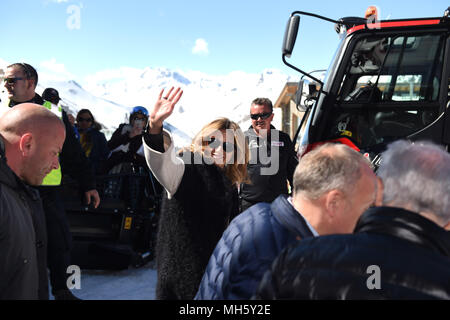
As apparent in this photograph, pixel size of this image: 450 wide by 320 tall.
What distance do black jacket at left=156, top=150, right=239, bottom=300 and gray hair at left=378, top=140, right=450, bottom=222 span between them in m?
1.05

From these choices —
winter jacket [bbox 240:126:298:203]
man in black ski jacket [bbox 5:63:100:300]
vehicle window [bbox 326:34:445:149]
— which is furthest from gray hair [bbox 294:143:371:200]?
vehicle window [bbox 326:34:445:149]

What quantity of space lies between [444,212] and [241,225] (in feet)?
2.14

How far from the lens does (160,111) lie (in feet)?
6.75

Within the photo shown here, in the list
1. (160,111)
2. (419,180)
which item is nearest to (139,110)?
(160,111)

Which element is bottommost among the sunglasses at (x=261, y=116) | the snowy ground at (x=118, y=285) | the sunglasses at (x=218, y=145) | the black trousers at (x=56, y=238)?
the snowy ground at (x=118, y=285)

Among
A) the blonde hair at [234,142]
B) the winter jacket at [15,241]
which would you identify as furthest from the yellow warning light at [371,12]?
the winter jacket at [15,241]

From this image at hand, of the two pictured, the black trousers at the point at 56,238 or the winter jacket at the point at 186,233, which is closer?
the winter jacket at the point at 186,233

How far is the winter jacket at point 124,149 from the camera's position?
15.9ft

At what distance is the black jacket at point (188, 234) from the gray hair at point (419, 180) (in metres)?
1.05

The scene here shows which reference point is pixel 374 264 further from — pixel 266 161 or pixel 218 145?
pixel 266 161

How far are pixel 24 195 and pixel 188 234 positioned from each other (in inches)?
30.8

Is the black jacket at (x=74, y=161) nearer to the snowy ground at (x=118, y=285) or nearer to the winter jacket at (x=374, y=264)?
the snowy ground at (x=118, y=285)
